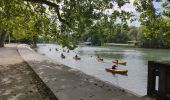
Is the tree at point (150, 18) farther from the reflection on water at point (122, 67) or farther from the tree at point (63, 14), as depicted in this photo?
the reflection on water at point (122, 67)

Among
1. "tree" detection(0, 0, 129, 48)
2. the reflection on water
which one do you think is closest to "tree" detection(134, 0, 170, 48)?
"tree" detection(0, 0, 129, 48)

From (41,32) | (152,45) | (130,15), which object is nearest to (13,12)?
(41,32)

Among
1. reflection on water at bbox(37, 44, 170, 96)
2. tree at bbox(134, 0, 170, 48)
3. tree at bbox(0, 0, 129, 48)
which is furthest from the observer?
reflection on water at bbox(37, 44, 170, 96)

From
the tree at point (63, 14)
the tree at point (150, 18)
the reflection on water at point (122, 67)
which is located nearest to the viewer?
the tree at point (150, 18)

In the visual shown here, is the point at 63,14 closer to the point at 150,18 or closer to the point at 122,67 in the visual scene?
the point at 150,18

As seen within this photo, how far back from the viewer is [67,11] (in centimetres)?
1758

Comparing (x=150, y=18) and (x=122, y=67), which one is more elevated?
(x=150, y=18)

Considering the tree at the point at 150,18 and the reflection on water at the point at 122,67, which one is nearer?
the tree at the point at 150,18

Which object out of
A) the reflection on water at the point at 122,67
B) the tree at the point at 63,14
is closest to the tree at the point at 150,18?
the tree at the point at 63,14

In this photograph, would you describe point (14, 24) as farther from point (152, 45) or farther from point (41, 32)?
point (152, 45)

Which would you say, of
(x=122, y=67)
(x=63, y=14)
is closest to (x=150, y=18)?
(x=63, y=14)

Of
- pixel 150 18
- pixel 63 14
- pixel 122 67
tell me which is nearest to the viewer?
pixel 150 18

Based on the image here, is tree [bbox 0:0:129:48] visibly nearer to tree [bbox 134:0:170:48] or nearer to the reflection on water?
tree [bbox 134:0:170:48]

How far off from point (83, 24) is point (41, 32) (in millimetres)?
4187
